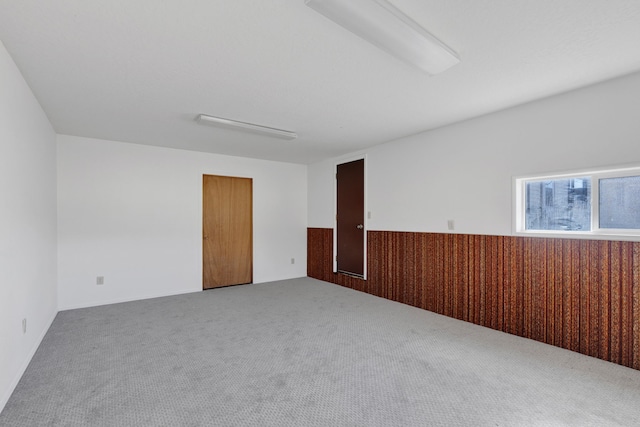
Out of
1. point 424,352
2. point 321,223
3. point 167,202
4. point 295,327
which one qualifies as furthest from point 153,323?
point 321,223

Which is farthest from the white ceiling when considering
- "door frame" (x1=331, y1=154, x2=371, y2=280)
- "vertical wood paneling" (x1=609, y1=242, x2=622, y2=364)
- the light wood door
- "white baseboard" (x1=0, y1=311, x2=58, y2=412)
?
"white baseboard" (x1=0, y1=311, x2=58, y2=412)

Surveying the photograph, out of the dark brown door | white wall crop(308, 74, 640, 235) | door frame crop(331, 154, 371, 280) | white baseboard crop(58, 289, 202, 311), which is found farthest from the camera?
the dark brown door

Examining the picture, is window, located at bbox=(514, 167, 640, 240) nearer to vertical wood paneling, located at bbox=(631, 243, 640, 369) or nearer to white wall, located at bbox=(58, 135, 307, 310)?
vertical wood paneling, located at bbox=(631, 243, 640, 369)

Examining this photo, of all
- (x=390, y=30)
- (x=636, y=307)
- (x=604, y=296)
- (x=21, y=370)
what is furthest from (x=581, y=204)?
(x=21, y=370)

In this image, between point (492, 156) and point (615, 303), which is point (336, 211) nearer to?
point (492, 156)

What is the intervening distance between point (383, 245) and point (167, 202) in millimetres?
3420

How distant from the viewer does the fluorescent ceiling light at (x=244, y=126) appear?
3.37 meters

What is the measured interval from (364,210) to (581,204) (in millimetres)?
2759

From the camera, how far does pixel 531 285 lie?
3.02 m

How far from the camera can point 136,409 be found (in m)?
1.90

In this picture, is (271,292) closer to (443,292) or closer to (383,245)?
(383,245)

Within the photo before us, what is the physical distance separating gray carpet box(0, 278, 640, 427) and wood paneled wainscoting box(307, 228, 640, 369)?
18cm

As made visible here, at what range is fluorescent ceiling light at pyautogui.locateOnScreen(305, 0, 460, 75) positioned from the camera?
1543 mm

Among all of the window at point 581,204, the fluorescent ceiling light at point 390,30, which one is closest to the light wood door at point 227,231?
the fluorescent ceiling light at point 390,30
